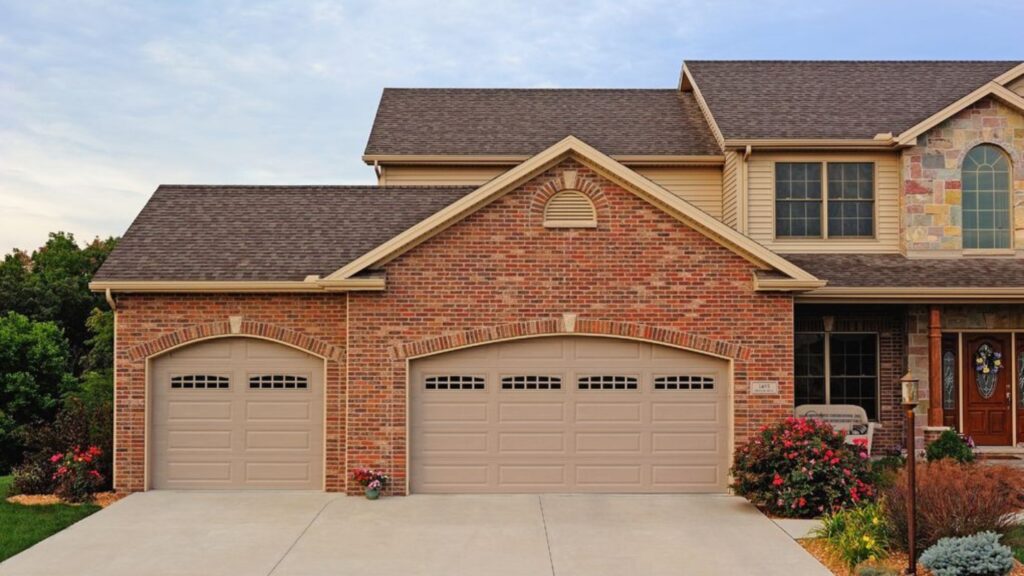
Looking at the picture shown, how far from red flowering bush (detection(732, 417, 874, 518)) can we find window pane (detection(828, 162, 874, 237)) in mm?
6055

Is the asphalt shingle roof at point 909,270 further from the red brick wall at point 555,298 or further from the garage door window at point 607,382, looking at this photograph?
the garage door window at point 607,382

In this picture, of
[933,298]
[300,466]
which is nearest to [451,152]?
[300,466]

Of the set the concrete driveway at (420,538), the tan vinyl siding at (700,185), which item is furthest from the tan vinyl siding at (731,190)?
the concrete driveway at (420,538)

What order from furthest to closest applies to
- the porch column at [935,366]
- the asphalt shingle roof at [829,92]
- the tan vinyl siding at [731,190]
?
1. the asphalt shingle roof at [829,92]
2. the tan vinyl siding at [731,190]
3. the porch column at [935,366]

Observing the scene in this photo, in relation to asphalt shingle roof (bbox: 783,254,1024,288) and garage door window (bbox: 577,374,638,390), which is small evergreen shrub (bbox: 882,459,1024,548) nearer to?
garage door window (bbox: 577,374,638,390)

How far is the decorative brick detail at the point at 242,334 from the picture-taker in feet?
51.2

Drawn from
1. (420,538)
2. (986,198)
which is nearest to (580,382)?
(420,538)

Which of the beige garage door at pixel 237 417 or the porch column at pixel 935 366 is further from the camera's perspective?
the porch column at pixel 935 366

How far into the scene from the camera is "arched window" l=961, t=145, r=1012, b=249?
1897 centimetres

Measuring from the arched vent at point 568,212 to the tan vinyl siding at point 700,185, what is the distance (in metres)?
6.21

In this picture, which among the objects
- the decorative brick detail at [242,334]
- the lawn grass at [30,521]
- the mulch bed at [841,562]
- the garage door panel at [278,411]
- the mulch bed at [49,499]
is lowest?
the mulch bed at [49,499]

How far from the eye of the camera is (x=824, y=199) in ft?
63.7

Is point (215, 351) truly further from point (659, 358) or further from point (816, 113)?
point (816, 113)

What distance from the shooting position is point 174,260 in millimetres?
16062
